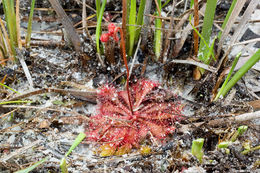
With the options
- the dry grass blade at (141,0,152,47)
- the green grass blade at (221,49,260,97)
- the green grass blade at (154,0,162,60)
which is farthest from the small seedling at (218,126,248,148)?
the dry grass blade at (141,0,152,47)

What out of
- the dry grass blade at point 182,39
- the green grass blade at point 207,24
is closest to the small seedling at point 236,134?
the green grass blade at point 207,24

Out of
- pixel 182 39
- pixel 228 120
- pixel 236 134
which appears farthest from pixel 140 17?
pixel 236 134

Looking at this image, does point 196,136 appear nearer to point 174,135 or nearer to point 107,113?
point 174,135

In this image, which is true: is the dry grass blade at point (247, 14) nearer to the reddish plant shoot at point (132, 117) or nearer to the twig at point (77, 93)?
the reddish plant shoot at point (132, 117)

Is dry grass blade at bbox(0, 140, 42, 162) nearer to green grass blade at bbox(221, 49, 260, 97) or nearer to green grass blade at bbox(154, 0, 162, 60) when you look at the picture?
green grass blade at bbox(154, 0, 162, 60)

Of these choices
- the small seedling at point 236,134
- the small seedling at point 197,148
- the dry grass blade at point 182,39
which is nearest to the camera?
the small seedling at point 197,148

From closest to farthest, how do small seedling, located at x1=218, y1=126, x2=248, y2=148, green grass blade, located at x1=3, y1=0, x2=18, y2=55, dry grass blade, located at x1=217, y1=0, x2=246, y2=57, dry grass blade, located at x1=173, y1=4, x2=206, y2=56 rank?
small seedling, located at x1=218, y1=126, x2=248, y2=148, dry grass blade, located at x1=217, y1=0, x2=246, y2=57, green grass blade, located at x1=3, y1=0, x2=18, y2=55, dry grass blade, located at x1=173, y1=4, x2=206, y2=56

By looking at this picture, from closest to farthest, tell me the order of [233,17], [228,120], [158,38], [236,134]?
1. [236,134]
2. [228,120]
3. [233,17]
4. [158,38]

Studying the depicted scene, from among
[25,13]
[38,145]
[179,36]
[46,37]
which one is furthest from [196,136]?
[25,13]

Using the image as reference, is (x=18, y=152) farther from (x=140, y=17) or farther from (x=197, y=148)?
(x=140, y=17)
